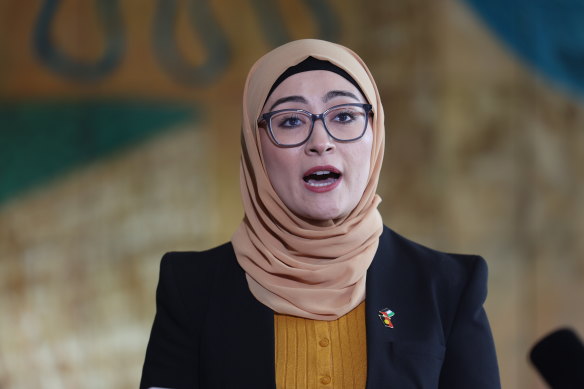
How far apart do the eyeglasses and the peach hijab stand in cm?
4

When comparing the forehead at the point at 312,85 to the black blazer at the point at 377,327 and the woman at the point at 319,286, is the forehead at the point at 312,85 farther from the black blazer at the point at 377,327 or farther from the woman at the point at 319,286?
the black blazer at the point at 377,327

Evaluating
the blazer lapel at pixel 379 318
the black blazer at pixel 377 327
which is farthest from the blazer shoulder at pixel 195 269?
the blazer lapel at pixel 379 318

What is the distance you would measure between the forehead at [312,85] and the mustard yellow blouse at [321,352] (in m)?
0.36

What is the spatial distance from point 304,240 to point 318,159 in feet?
0.47

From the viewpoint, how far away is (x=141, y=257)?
370 centimetres

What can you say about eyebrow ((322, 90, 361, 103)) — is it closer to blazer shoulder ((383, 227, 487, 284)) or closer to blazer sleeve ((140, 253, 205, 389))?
blazer shoulder ((383, 227, 487, 284))

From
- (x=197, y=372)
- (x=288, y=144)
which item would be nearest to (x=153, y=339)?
(x=197, y=372)

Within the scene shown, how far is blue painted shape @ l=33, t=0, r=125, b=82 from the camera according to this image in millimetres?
3654

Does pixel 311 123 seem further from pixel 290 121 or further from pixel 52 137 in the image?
pixel 52 137

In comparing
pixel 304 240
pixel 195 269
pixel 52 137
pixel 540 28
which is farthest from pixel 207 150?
pixel 304 240

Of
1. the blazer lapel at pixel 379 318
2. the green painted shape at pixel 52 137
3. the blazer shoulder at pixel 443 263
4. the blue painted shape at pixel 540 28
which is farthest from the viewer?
the blue painted shape at pixel 540 28

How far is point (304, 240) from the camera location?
147cm

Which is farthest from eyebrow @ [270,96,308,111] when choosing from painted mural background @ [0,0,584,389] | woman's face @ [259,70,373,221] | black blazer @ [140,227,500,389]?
painted mural background @ [0,0,584,389]

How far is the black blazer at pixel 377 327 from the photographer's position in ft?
4.58
